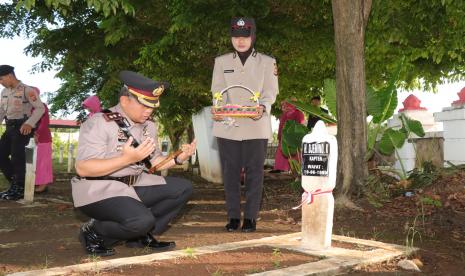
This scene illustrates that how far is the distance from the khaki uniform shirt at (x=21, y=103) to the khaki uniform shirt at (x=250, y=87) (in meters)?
4.10

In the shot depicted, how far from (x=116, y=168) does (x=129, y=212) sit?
396 mm

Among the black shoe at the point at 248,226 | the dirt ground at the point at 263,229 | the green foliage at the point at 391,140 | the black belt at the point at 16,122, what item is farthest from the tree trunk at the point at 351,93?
the black belt at the point at 16,122

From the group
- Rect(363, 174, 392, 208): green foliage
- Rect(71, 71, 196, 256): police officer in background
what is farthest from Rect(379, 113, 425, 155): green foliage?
Rect(71, 71, 196, 256): police officer in background

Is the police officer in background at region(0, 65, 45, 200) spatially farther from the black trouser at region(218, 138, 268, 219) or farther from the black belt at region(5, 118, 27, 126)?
the black trouser at region(218, 138, 268, 219)

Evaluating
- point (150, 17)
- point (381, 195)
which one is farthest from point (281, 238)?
point (150, 17)

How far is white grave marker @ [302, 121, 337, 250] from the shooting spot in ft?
14.7

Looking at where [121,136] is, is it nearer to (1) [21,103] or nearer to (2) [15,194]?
(1) [21,103]

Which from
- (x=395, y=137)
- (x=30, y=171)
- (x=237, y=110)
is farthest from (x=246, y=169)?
(x=30, y=171)

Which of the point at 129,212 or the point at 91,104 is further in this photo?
the point at 91,104

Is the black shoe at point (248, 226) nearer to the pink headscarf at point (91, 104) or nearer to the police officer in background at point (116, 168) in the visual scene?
the police officer in background at point (116, 168)

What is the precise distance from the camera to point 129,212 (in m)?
4.23

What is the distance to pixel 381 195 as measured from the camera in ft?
24.1

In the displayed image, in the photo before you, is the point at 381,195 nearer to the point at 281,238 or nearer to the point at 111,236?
the point at 281,238

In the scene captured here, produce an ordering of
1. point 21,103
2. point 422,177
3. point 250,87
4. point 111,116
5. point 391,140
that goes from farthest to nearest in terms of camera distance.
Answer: point 21,103, point 391,140, point 422,177, point 250,87, point 111,116
